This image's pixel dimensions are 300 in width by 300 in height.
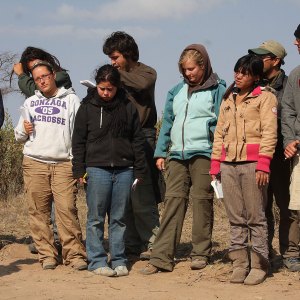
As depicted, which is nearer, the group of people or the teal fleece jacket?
the group of people

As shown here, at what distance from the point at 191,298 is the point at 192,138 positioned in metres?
1.56

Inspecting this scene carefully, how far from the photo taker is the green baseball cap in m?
6.52

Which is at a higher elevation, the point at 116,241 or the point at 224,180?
the point at 224,180

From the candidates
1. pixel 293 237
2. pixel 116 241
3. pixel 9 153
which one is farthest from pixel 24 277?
pixel 9 153

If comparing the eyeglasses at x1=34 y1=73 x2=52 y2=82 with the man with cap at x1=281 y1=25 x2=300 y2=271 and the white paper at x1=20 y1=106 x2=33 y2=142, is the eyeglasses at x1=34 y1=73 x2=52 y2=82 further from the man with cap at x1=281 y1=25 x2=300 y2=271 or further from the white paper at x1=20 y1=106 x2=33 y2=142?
the man with cap at x1=281 y1=25 x2=300 y2=271

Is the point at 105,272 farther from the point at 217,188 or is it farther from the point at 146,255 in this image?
the point at 217,188

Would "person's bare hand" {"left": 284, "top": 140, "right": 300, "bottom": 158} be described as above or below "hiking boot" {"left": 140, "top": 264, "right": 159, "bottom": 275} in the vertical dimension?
above

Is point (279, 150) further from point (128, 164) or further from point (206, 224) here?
point (128, 164)

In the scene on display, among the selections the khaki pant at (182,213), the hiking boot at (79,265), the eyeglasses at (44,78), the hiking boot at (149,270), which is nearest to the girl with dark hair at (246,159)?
the khaki pant at (182,213)

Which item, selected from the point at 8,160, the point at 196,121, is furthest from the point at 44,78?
the point at 8,160

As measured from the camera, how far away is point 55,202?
6934 millimetres

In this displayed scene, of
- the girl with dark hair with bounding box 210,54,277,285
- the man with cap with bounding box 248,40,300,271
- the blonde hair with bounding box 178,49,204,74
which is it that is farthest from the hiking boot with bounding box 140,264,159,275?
the blonde hair with bounding box 178,49,204,74

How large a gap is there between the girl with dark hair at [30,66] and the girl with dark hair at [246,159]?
190 centimetres

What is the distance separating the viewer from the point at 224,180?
6.23 m
